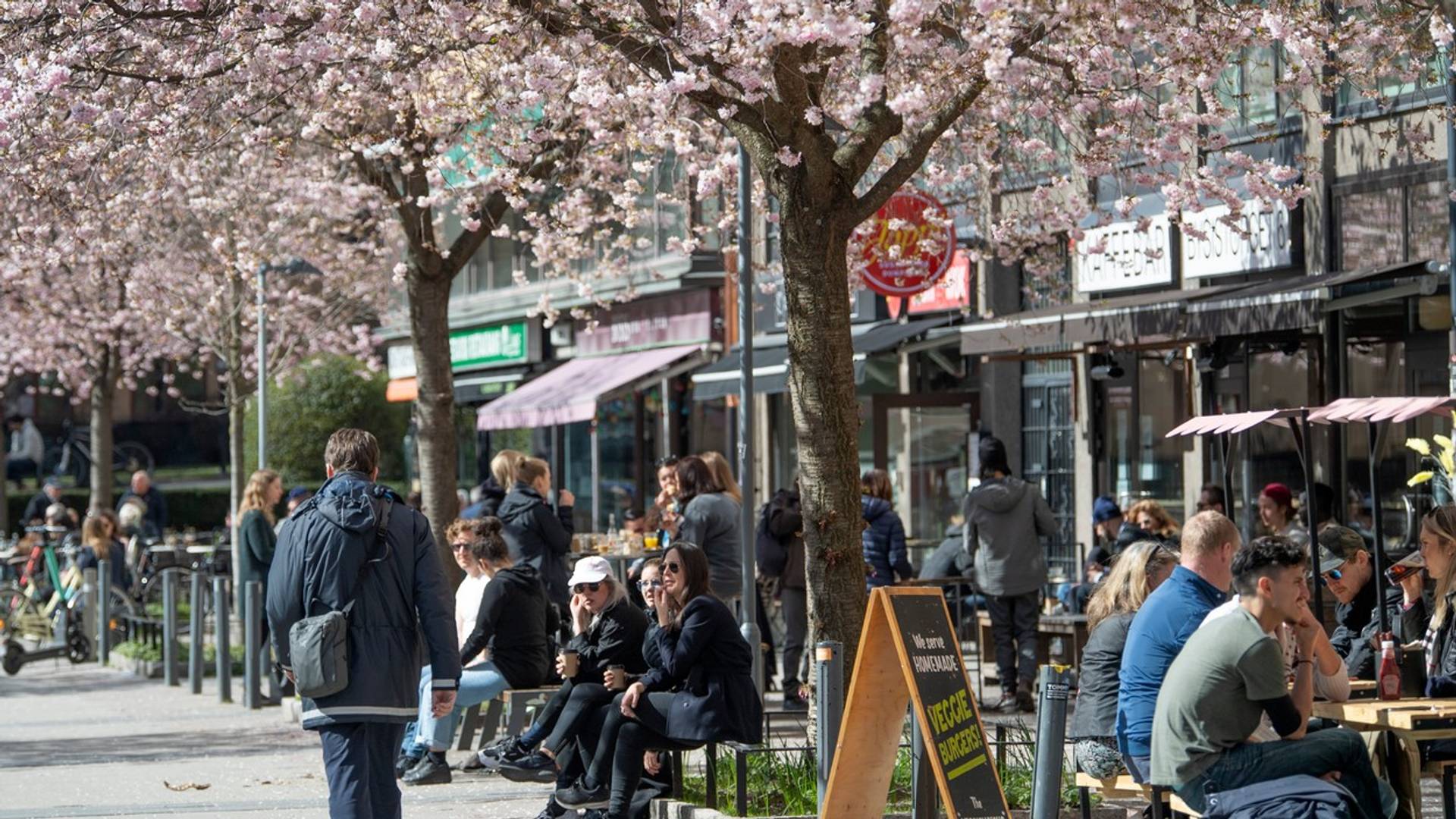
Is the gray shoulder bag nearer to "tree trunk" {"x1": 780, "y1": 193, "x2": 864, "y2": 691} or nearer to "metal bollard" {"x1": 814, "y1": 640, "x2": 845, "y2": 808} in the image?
"metal bollard" {"x1": 814, "y1": 640, "x2": 845, "y2": 808}

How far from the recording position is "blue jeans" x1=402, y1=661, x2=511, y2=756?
1192 cm

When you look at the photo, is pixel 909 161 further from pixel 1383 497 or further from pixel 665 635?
pixel 1383 497

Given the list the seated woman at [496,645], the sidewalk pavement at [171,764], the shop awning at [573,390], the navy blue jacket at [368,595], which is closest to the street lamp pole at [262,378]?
the sidewalk pavement at [171,764]

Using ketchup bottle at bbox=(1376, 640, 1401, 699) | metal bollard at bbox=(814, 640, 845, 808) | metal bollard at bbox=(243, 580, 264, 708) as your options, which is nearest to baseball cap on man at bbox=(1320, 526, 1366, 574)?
ketchup bottle at bbox=(1376, 640, 1401, 699)

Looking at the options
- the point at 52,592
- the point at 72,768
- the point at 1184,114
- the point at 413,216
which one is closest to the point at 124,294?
the point at 52,592

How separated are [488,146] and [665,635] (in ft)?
16.8

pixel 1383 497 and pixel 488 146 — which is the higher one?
pixel 488 146

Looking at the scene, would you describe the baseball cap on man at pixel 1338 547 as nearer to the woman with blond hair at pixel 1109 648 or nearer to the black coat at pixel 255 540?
the woman with blond hair at pixel 1109 648

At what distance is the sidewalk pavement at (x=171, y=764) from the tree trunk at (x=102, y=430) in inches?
463

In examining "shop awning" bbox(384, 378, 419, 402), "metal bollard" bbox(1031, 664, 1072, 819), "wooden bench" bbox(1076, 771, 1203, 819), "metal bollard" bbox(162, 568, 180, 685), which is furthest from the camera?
"shop awning" bbox(384, 378, 419, 402)

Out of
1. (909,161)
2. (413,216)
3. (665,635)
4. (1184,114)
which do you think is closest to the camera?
(665,635)

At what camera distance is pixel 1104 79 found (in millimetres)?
11703

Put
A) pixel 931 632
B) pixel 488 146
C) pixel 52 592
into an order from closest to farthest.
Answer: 1. pixel 931 632
2. pixel 488 146
3. pixel 52 592

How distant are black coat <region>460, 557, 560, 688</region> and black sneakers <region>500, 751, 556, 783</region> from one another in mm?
1467
